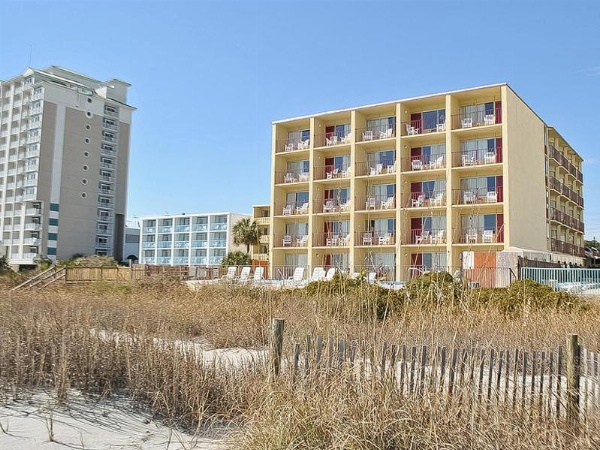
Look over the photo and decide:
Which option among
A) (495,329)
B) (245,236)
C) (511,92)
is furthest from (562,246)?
(495,329)

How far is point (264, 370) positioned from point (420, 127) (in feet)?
113

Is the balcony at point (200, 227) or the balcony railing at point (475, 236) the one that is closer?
the balcony railing at point (475, 236)

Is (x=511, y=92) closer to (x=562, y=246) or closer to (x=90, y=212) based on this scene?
(x=562, y=246)

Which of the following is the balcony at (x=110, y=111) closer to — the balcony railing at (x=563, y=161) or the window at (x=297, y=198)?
the window at (x=297, y=198)

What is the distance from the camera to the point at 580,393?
18.7ft

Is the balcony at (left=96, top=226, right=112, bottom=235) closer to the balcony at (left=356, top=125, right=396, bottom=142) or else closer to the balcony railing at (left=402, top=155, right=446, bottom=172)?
the balcony at (left=356, top=125, right=396, bottom=142)

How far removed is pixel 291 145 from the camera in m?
44.2

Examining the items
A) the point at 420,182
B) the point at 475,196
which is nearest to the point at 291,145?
the point at 420,182

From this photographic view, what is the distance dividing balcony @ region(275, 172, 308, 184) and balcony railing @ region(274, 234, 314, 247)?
172 inches

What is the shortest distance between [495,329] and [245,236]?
54677 millimetres

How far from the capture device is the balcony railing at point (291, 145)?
43.4 metres

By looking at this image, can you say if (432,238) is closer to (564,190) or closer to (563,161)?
(564,190)

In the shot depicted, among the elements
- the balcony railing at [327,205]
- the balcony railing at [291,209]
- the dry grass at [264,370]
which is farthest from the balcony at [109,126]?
the dry grass at [264,370]

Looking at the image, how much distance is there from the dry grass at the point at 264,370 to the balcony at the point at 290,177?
31464 millimetres
